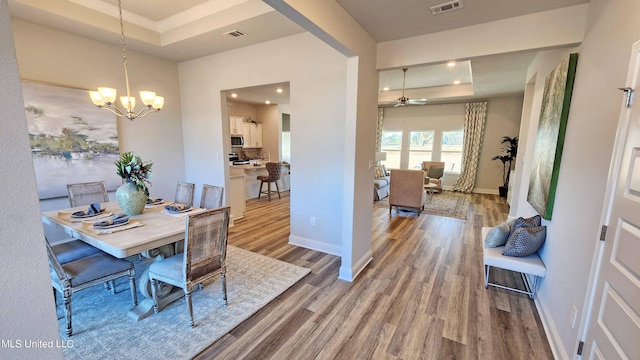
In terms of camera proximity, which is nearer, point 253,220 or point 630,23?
point 630,23

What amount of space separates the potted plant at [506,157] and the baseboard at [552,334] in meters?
5.68

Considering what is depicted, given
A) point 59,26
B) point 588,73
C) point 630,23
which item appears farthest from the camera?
point 59,26

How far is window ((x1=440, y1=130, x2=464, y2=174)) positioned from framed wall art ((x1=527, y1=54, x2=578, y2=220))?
17.6 ft

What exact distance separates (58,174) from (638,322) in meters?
5.31

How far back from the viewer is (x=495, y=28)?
244 centimetres

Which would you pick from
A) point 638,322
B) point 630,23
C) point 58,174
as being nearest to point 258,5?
point 630,23

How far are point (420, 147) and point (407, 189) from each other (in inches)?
154

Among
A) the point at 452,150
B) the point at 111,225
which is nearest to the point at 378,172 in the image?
the point at 452,150

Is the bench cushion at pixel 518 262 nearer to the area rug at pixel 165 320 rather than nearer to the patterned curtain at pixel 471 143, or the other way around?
the area rug at pixel 165 320

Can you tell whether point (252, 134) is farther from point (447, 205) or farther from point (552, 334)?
point (552, 334)

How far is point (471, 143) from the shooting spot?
7.76m

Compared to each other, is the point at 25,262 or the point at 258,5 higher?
the point at 258,5

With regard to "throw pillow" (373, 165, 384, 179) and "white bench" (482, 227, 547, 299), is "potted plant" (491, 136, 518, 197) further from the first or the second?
"white bench" (482, 227, 547, 299)

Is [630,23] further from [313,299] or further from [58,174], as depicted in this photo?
[58,174]
